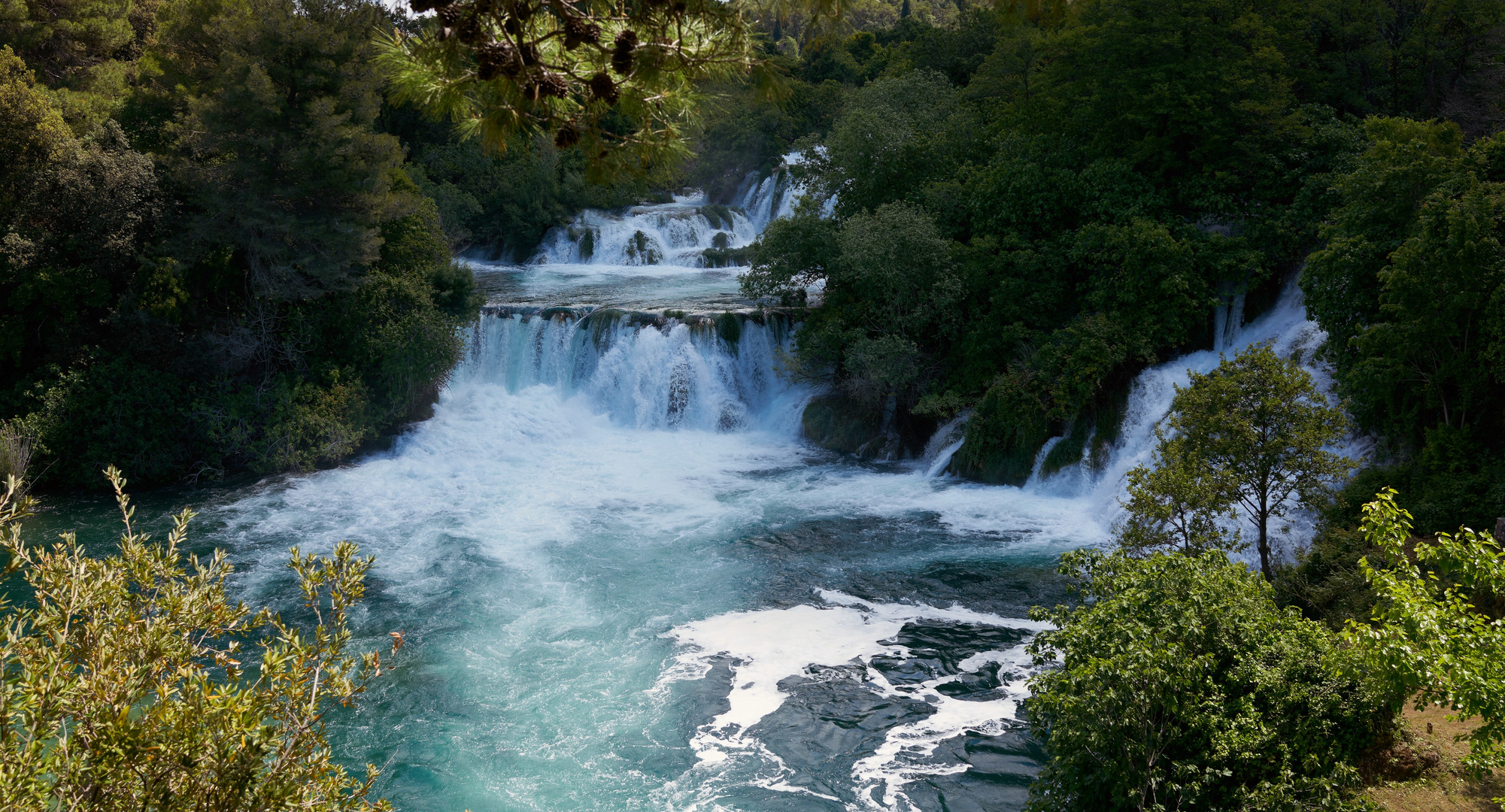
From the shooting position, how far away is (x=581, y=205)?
37.4 meters

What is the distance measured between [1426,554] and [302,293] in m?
19.8

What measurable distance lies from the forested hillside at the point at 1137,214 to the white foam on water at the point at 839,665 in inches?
Answer: 235

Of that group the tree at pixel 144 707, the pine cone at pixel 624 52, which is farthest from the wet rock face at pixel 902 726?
the pine cone at pixel 624 52

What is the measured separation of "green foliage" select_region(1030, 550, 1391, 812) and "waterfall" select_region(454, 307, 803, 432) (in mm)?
Answer: 15253

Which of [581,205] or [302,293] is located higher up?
[581,205]

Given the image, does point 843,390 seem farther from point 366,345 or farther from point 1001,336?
point 366,345

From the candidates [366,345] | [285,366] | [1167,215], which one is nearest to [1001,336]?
[1167,215]

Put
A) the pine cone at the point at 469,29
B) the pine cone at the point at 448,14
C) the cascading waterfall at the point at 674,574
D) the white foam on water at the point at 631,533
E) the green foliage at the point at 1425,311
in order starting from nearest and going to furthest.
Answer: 1. the pine cone at the point at 469,29
2. the pine cone at the point at 448,14
3. the cascading waterfall at the point at 674,574
4. the white foam on water at the point at 631,533
5. the green foliage at the point at 1425,311

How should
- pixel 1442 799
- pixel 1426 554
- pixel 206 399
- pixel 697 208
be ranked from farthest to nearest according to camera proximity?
pixel 697 208
pixel 206 399
pixel 1442 799
pixel 1426 554

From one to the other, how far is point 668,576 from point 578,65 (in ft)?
36.0

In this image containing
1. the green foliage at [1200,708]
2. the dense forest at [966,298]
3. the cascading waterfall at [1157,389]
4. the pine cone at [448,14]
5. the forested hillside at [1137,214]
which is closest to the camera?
the pine cone at [448,14]

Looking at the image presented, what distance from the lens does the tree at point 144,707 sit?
3.26m

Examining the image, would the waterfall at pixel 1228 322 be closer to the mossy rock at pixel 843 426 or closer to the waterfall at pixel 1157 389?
the waterfall at pixel 1157 389

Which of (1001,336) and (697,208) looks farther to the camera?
(697,208)
